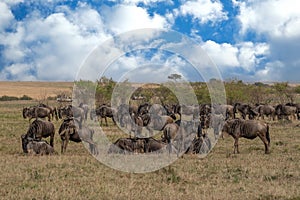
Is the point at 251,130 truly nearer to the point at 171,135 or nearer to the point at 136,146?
the point at 171,135

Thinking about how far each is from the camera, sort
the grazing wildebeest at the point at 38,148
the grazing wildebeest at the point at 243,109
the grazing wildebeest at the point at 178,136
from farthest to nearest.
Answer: the grazing wildebeest at the point at 243,109
the grazing wildebeest at the point at 178,136
the grazing wildebeest at the point at 38,148

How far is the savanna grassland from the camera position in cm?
1200

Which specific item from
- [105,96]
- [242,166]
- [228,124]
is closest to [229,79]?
[105,96]

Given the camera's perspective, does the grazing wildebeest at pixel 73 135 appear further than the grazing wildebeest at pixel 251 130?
No

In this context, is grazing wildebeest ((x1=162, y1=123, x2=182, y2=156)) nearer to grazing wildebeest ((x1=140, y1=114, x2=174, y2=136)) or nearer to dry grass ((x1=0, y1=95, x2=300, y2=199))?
dry grass ((x1=0, y1=95, x2=300, y2=199))

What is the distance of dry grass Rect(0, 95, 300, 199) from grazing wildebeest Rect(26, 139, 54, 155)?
0.50 metres

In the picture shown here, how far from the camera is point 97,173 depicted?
1523cm

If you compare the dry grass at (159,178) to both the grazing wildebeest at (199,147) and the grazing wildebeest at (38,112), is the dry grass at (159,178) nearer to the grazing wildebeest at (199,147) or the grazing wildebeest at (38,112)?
the grazing wildebeest at (199,147)

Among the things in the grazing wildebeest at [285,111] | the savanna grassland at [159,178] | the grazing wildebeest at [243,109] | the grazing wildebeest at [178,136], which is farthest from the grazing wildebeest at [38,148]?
the grazing wildebeest at [285,111]

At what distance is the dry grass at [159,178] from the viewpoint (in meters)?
12.0

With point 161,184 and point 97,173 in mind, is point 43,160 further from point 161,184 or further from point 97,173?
point 161,184

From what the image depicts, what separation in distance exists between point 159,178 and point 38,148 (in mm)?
6989

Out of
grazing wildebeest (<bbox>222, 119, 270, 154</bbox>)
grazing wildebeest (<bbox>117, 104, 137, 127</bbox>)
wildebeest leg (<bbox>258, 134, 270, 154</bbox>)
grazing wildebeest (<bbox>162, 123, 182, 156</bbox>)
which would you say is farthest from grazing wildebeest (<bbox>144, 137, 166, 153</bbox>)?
grazing wildebeest (<bbox>117, 104, 137, 127</bbox>)

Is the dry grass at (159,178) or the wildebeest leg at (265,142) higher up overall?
the wildebeest leg at (265,142)
